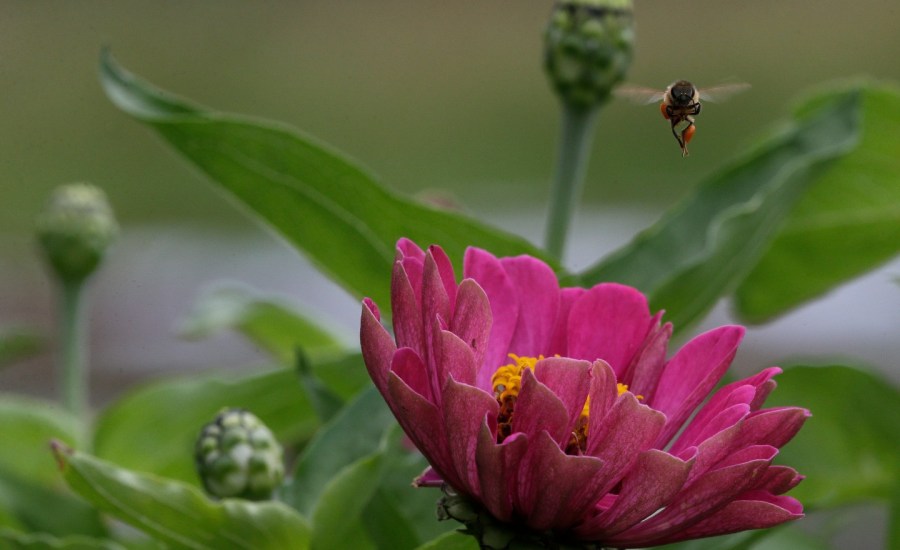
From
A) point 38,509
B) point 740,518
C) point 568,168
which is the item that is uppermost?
point 568,168

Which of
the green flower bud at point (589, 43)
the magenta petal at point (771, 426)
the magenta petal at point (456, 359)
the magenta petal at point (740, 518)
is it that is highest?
the green flower bud at point (589, 43)

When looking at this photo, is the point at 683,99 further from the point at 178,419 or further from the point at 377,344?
the point at 178,419

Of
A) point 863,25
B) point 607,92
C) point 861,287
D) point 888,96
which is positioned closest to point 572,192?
point 607,92

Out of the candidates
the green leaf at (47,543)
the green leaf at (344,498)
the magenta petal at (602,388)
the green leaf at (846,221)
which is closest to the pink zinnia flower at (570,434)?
the magenta petal at (602,388)

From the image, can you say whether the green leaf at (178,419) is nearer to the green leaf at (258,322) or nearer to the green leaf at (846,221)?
the green leaf at (258,322)

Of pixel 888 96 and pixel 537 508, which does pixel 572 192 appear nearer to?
pixel 888 96

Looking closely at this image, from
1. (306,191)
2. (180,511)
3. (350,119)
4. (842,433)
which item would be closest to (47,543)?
(180,511)
